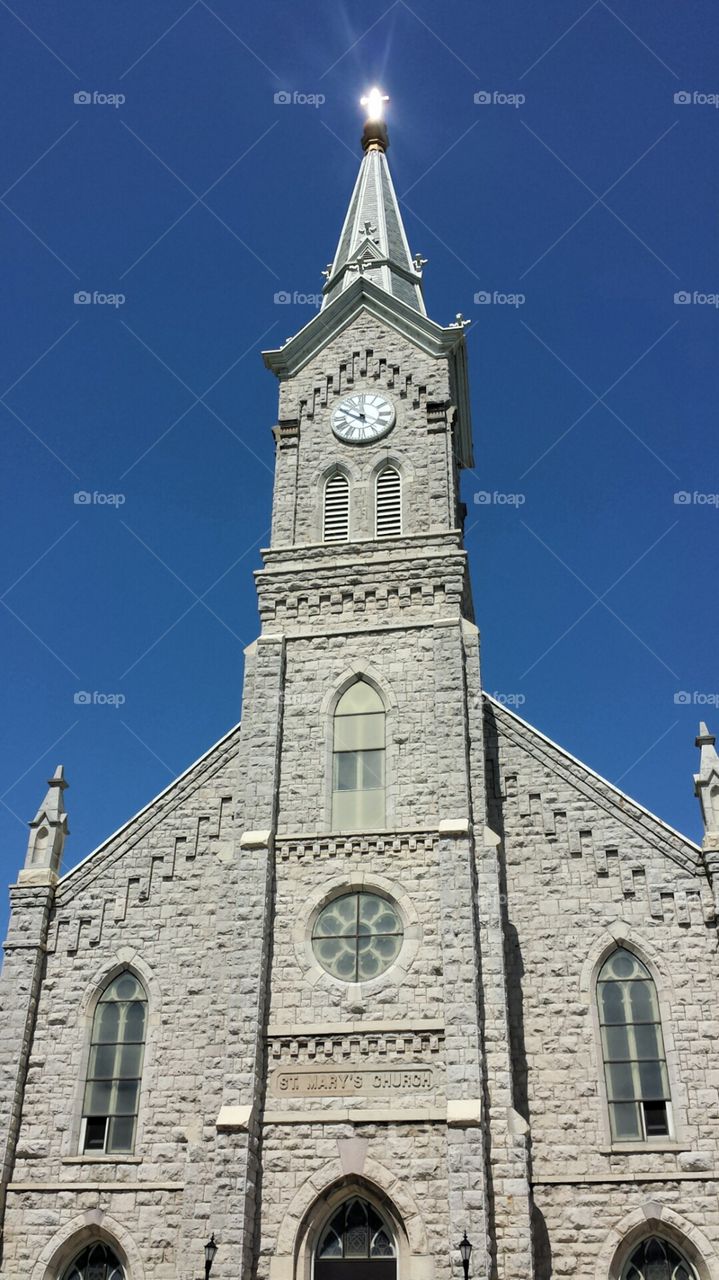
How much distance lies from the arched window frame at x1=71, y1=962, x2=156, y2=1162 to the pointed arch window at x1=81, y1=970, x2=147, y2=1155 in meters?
0.08

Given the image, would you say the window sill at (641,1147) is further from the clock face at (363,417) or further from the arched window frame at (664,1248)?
the clock face at (363,417)

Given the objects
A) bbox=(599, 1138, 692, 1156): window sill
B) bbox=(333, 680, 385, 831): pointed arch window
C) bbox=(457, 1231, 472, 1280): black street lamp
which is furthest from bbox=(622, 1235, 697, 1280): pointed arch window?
bbox=(333, 680, 385, 831): pointed arch window

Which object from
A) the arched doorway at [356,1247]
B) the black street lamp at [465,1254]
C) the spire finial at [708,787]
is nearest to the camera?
the black street lamp at [465,1254]

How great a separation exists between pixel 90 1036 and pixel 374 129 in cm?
2996

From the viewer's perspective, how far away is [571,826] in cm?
2300

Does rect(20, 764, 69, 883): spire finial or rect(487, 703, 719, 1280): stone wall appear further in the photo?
rect(20, 764, 69, 883): spire finial

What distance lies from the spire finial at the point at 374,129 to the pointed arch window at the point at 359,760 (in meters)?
22.7

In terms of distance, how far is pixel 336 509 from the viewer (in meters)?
26.5

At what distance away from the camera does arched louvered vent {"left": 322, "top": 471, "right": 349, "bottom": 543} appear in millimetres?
26203

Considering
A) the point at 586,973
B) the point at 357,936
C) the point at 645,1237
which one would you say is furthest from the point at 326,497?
the point at 645,1237

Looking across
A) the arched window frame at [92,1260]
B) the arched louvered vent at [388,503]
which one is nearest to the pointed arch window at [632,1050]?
the arched window frame at [92,1260]

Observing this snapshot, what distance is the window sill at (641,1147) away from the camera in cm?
1964

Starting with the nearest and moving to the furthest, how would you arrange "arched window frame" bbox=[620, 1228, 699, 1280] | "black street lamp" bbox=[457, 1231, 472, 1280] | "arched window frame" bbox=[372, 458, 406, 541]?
"black street lamp" bbox=[457, 1231, 472, 1280], "arched window frame" bbox=[620, 1228, 699, 1280], "arched window frame" bbox=[372, 458, 406, 541]

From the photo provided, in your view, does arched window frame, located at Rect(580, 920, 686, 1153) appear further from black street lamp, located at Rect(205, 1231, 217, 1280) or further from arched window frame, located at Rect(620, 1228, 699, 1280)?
black street lamp, located at Rect(205, 1231, 217, 1280)
